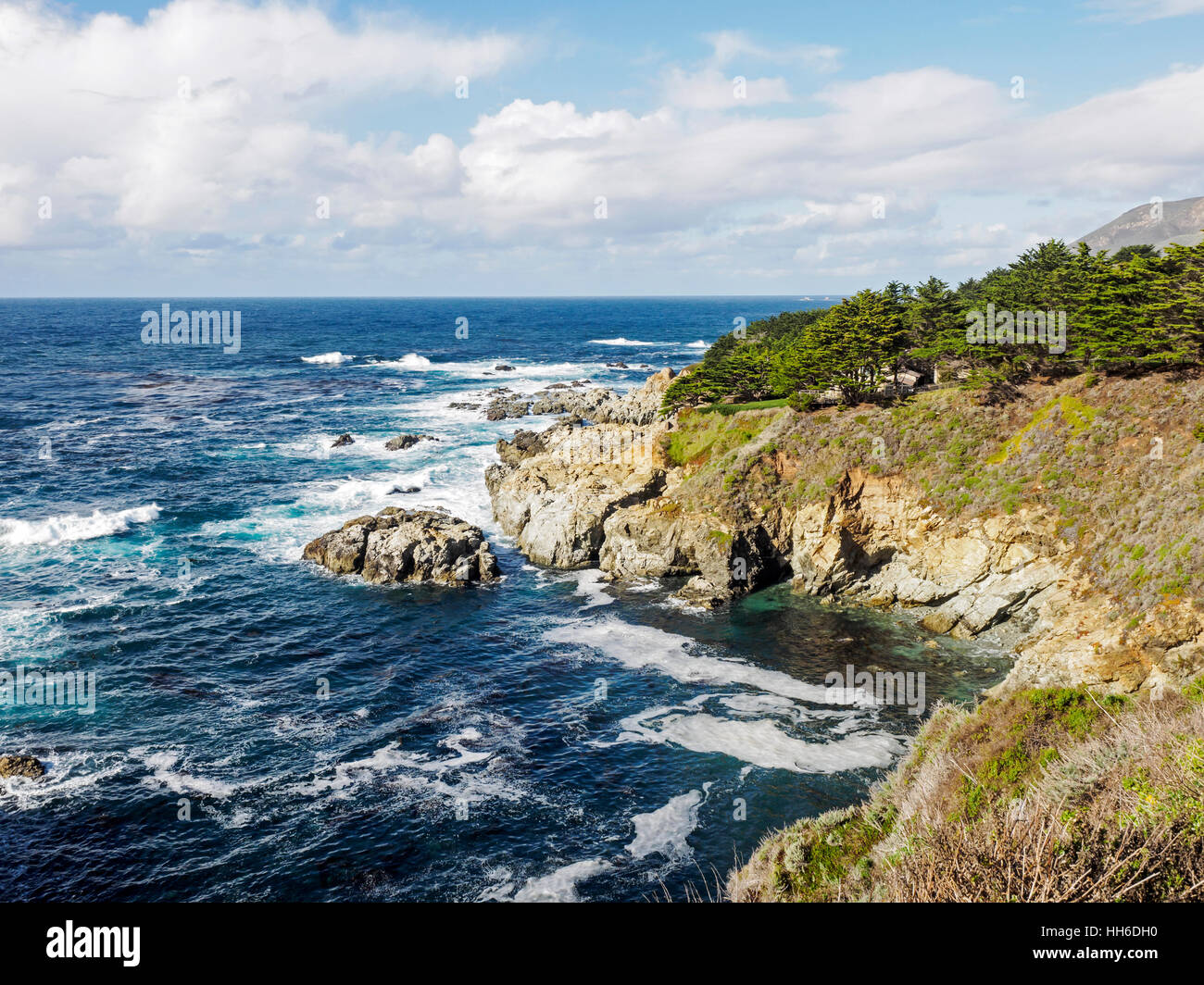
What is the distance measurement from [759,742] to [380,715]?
20.1 meters

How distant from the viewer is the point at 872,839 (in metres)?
22.0

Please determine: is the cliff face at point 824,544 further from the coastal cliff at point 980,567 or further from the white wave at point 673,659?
the white wave at point 673,659

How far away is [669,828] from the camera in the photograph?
3111cm

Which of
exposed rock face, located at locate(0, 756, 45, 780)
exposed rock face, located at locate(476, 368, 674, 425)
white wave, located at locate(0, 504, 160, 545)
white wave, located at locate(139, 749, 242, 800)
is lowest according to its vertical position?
white wave, located at locate(139, 749, 242, 800)

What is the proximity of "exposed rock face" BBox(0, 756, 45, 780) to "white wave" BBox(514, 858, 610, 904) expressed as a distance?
23.6 metres

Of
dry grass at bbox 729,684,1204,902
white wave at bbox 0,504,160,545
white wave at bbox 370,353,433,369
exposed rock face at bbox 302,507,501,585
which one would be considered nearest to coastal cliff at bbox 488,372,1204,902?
dry grass at bbox 729,684,1204,902

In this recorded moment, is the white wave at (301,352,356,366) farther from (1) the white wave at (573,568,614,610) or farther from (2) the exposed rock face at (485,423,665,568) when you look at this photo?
(1) the white wave at (573,568,614,610)

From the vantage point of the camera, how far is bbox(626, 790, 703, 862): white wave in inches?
1168

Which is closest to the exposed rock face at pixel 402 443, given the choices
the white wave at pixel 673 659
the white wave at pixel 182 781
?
the white wave at pixel 673 659

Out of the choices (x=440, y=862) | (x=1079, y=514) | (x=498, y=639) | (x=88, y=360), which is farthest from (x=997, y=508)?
(x=88, y=360)

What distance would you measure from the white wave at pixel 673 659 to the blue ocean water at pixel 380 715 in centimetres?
21
